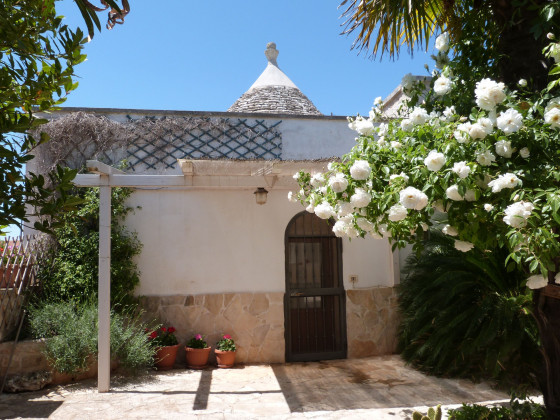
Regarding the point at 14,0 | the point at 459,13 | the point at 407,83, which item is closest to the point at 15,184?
the point at 14,0

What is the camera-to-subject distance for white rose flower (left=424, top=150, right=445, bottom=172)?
113 inches

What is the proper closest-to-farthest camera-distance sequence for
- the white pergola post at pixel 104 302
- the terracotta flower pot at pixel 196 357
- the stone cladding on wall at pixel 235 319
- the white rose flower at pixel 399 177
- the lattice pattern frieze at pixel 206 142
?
1. the white rose flower at pixel 399 177
2. the white pergola post at pixel 104 302
3. the terracotta flower pot at pixel 196 357
4. the stone cladding on wall at pixel 235 319
5. the lattice pattern frieze at pixel 206 142

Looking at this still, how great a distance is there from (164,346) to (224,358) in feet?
3.25

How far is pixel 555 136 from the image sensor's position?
2.98 metres

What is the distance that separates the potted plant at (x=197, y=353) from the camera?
7852 mm

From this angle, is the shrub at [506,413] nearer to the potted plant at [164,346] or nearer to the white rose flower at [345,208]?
the white rose flower at [345,208]

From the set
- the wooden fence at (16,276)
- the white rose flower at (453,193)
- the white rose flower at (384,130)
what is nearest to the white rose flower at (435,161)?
the white rose flower at (453,193)

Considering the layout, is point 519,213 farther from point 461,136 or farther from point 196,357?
point 196,357

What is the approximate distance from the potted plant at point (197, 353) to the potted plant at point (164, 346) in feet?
0.73

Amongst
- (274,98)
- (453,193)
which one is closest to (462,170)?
(453,193)

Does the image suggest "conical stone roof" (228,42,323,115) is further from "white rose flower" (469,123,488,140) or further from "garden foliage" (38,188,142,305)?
"white rose flower" (469,123,488,140)

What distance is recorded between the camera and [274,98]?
10805 millimetres

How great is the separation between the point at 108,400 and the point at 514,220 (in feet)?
17.6

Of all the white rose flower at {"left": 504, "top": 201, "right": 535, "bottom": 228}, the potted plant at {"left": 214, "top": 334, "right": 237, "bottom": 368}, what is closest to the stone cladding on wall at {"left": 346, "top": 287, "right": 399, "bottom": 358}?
the potted plant at {"left": 214, "top": 334, "right": 237, "bottom": 368}
